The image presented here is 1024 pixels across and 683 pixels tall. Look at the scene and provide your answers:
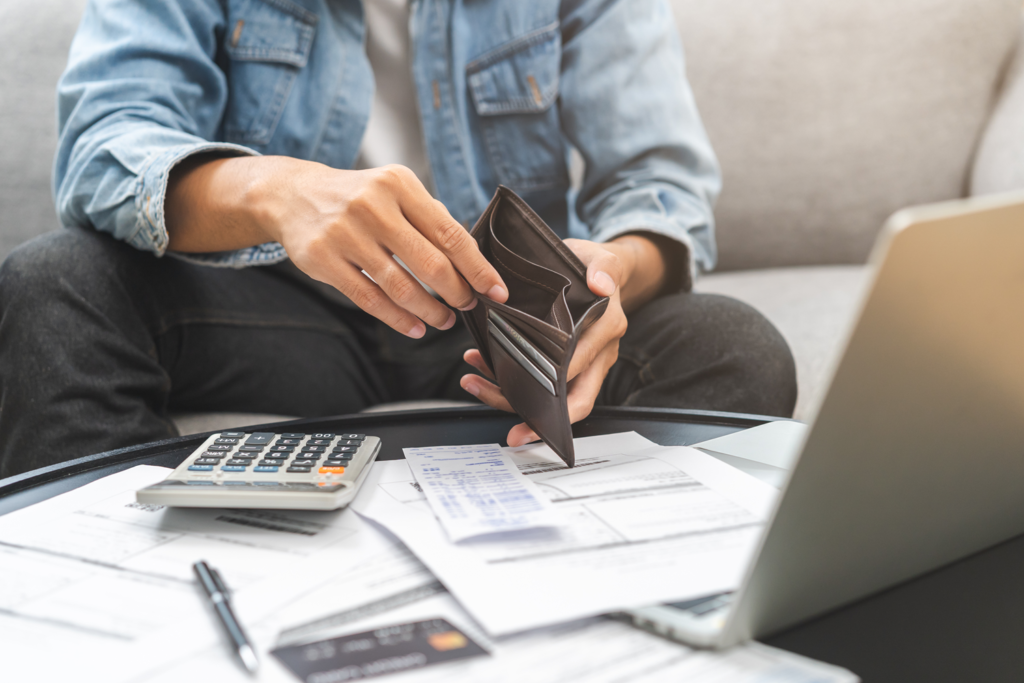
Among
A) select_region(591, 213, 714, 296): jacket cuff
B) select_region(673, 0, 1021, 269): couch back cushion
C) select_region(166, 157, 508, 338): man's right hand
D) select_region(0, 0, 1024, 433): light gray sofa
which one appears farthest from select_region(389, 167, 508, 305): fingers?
select_region(673, 0, 1021, 269): couch back cushion

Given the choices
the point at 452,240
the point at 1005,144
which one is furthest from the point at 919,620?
the point at 1005,144

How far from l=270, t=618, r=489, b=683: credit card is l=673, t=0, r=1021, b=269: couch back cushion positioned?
1254 mm

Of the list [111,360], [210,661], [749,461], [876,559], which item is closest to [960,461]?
[876,559]

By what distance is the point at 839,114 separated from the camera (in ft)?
4.28

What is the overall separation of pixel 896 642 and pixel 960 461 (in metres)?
0.08

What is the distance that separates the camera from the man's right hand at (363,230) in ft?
1.48

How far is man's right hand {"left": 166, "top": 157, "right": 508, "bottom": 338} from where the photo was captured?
45 cm

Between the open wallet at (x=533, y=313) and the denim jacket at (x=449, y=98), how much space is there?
31cm

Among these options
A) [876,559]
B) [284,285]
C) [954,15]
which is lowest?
[284,285]

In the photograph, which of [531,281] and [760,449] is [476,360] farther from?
[760,449]

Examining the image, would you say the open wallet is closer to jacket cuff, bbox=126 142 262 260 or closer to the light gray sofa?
jacket cuff, bbox=126 142 262 260

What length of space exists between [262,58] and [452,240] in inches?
20.9

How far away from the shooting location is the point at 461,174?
0.88m

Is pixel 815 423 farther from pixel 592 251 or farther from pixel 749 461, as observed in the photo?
pixel 592 251
